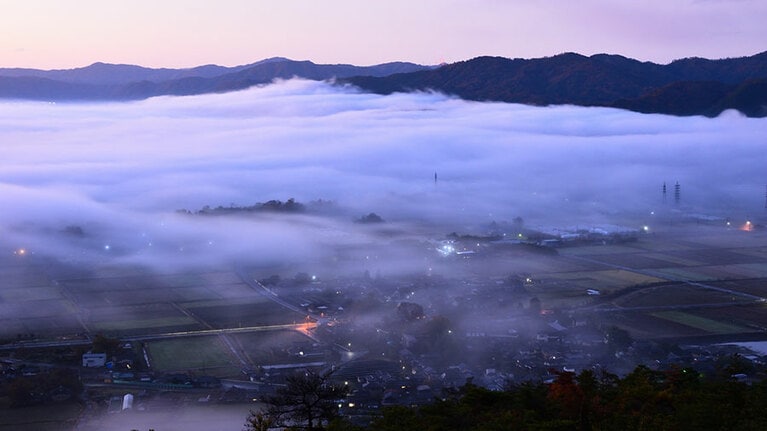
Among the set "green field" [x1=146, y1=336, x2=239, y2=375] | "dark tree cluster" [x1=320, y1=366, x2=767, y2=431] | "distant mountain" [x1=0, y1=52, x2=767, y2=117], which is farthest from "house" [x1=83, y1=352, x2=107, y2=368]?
"distant mountain" [x1=0, y1=52, x2=767, y2=117]

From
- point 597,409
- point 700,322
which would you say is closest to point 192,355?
point 597,409

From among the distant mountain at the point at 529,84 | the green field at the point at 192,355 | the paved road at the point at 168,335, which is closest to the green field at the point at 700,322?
the paved road at the point at 168,335

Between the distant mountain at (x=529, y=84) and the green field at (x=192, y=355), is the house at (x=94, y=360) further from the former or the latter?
the distant mountain at (x=529, y=84)

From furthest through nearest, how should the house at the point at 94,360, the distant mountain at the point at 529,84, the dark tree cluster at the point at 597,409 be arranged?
1. the distant mountain at the point at 529,84
2. the house at the point at 94,360
3. the dark tree cluster at the point at 597,409

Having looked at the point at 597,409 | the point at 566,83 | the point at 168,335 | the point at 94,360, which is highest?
the point at 566,83

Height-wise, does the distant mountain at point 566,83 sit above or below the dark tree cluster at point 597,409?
above

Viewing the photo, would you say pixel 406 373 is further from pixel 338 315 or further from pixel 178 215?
pixel 178 215

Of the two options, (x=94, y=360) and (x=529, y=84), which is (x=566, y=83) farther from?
(x=94, y=360)

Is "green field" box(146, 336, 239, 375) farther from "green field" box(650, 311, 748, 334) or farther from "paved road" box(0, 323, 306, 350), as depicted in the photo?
"green field" box(650, 311, 748, 334)
